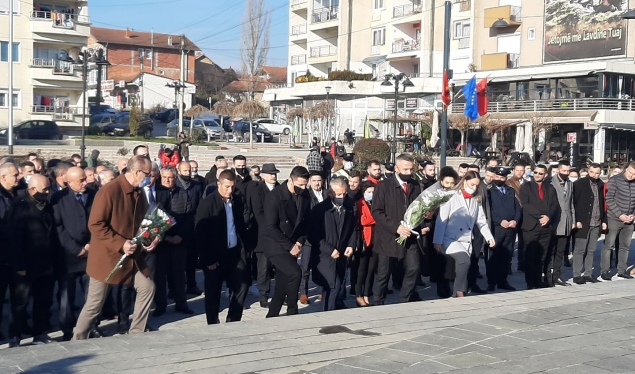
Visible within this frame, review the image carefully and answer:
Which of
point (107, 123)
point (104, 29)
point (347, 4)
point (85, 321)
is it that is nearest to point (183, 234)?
point (85, 321)

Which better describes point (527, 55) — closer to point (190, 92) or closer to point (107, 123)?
point (107, 123)

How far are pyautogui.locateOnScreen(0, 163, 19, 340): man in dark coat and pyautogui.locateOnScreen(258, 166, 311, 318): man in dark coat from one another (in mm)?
2808

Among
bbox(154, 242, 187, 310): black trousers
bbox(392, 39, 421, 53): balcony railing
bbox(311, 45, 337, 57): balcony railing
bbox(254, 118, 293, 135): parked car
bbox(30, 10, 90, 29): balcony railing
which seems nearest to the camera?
bbox(154, 242, 187, 310): black trousers

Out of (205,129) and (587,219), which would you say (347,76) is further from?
(587,219)

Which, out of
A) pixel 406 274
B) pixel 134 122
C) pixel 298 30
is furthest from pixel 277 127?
pixel 406 274

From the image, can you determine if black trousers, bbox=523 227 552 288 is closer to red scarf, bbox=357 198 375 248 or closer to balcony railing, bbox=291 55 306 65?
red scarf, bbox=357 198 375 248

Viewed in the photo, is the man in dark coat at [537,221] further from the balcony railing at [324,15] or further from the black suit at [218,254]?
the balcony railing at [324,15]

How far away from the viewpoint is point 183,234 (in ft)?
35.6

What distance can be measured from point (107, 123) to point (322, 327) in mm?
48671

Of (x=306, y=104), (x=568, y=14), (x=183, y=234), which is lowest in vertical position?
(x=183, y=234)

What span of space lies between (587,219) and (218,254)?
6901mm

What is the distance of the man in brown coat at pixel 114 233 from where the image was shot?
7.98m

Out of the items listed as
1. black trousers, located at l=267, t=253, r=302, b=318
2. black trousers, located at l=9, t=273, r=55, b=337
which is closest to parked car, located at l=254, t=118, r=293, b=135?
black trousers, located at l=267, t=253, r=302, b=318

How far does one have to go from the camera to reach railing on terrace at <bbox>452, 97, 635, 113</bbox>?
46.1 metres
